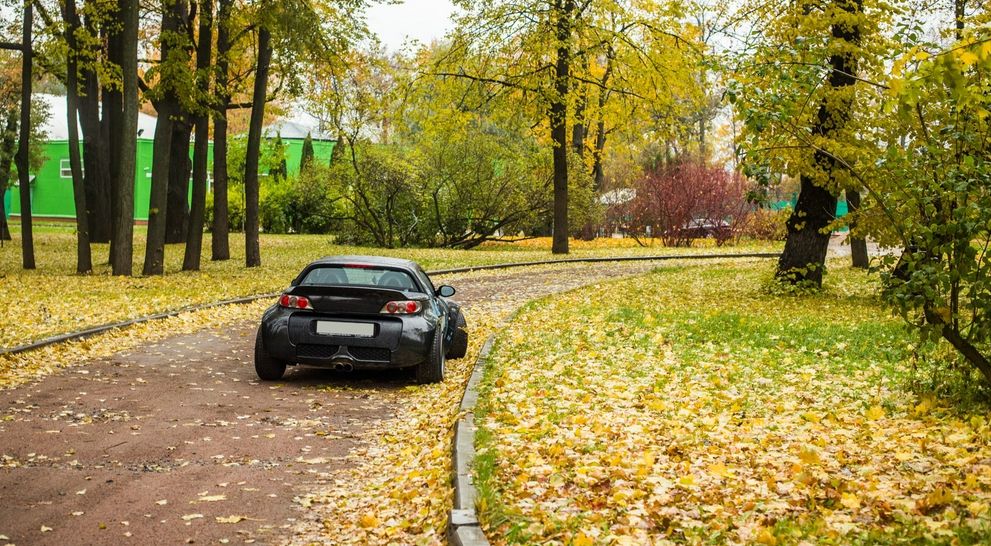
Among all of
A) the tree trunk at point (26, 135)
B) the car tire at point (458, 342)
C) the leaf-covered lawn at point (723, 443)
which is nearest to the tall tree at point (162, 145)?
the tree trunk at point (26, 135)

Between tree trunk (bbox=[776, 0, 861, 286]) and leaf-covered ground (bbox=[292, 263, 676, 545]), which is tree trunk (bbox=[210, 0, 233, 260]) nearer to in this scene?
tree trunk (bbox=[776, 0, 861, 286])

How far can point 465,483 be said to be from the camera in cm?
616

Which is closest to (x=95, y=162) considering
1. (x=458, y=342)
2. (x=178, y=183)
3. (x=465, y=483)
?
(x=178, y=183)

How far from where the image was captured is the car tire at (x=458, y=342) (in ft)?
40.5

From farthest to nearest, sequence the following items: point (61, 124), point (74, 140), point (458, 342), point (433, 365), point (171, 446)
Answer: point (61, 124) < point (74, 140) < point (458, 342) < point (433, 365) < point (171, 446)

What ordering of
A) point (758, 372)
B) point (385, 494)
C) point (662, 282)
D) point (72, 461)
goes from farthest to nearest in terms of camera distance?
point (662, 282) → point (758, 372) → point (72, 461) → point (385, 494)

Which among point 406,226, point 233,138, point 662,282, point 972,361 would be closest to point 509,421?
point 972,361

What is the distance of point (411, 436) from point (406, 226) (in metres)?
32.5

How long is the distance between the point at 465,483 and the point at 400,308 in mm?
4148

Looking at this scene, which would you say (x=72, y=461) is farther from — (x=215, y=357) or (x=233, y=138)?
(x=233, y=138)

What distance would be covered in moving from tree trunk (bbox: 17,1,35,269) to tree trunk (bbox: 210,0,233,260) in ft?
12.8

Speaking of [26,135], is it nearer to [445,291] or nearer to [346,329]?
[445,291]

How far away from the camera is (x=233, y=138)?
5209cm

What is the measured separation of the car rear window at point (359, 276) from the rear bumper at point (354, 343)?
2.03ft
